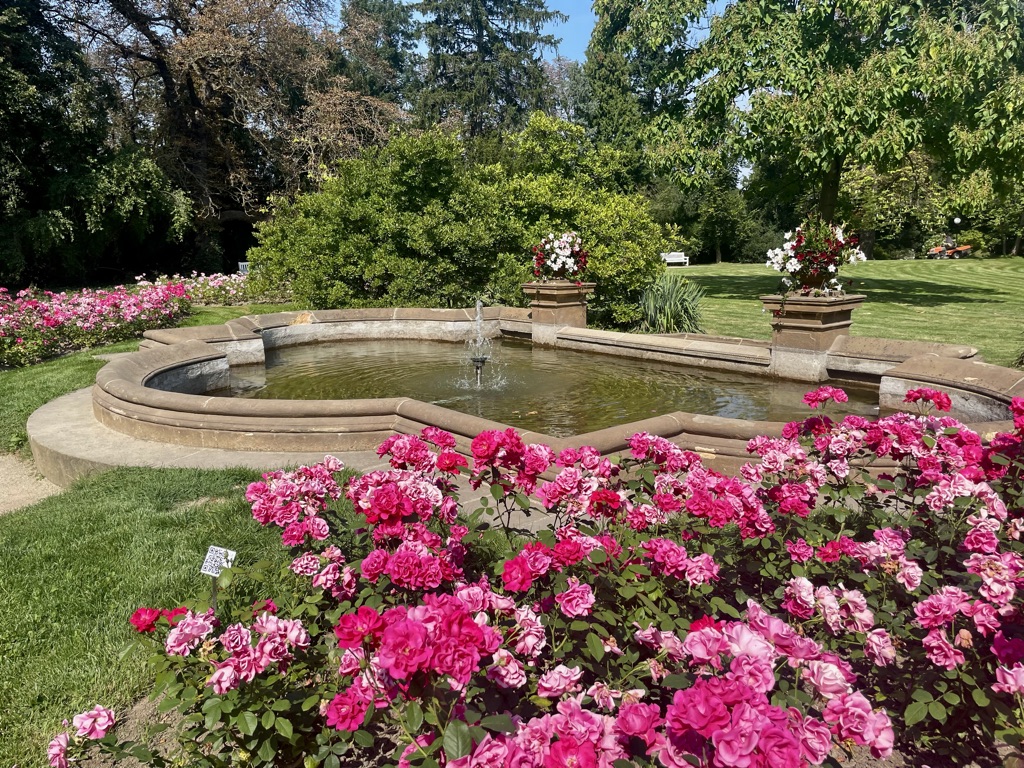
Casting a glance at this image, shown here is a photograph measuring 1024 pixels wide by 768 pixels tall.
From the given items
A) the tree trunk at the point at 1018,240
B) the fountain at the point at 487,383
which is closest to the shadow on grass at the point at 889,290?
the fountain at the point at 487,383

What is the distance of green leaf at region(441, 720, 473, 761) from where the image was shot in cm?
140

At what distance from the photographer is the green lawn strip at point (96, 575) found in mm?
2602

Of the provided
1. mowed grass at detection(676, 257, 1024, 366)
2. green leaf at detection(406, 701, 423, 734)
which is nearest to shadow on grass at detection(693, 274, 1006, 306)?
mowed grass at detection(676, 257, 1024, 366)

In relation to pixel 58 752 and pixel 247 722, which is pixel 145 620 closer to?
pixel 58 752

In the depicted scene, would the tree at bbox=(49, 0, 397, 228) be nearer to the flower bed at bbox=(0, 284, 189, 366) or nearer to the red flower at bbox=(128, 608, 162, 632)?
the flower bed at bbox=(0, 284, 189, 366)

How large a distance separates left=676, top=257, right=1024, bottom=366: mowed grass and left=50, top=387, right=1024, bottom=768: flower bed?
788 cm

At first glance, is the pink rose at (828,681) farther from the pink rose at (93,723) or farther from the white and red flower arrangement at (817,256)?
the white and red flower arrangement at (817,256)

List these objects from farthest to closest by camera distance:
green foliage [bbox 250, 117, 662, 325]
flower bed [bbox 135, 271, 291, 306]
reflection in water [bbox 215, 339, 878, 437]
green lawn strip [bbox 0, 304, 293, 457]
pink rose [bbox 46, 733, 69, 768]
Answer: flower bed [bbox 135, 271, 291, 306]
green foliage [bbox 250, 117, 662, 325]
reflection in water [bbox 215, 339, 878, 437]
green lawn strip [bbox 0, 304, 293, 457]
pink rose [bbox 46, 733, 69, 768]

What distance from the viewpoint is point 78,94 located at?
21000 millimetres

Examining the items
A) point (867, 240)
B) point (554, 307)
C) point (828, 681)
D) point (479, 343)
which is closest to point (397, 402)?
point (828, 681)

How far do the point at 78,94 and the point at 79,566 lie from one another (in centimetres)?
2310

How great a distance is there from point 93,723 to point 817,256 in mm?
8420

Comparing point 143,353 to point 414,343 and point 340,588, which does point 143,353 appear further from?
point 340,588

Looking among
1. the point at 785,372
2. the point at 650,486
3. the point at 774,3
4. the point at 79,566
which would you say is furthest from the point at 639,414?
the point at 774,3
